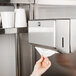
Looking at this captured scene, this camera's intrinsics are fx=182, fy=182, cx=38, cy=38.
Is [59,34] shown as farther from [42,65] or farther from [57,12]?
[57,12]

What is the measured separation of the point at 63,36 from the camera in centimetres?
57

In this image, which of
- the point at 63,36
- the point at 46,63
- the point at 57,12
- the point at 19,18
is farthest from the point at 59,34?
the point at 19,18

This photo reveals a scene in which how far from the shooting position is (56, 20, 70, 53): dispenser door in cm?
55

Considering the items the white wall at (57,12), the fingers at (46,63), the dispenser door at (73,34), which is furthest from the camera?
the white wall at (57,12)

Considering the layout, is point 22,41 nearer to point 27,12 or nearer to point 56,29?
point 27,12

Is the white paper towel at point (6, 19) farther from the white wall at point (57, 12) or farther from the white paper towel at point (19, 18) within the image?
the white wall at point (57, 12)

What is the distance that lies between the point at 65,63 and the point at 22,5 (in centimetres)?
59

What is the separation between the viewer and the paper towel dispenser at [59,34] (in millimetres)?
553

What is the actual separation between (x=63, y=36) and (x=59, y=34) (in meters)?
0.02

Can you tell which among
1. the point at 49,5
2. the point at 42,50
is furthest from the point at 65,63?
the point at 49,5

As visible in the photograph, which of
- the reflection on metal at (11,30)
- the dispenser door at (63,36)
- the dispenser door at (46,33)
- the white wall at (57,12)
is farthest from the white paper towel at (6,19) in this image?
the dispenser door at (63,36)

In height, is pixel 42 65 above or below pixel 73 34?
below

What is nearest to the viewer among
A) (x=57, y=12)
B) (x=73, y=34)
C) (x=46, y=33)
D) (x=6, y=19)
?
(x=73, y=34)

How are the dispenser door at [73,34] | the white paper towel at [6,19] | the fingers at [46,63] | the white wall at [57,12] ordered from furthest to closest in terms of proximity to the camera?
the white paper towel at [6,19], the white wall at [57,12], the fingers at [46,63], the dispenser door at [73,34]
